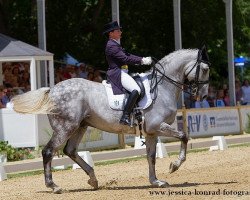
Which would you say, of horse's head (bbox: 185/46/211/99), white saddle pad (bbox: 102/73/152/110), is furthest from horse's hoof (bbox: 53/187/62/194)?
horse's head (bbox: 185/46/211/99)

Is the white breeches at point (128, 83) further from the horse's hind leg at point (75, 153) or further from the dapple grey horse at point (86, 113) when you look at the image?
the horse's hind leg at point (75, 153)

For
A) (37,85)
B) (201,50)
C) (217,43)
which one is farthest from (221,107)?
(201,50)

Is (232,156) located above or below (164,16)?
below

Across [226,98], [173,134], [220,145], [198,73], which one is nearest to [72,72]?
[220,145]

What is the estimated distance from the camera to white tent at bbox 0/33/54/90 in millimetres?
23625

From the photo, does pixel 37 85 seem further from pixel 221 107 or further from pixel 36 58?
pixel 221 107

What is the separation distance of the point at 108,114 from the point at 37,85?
10.6 m

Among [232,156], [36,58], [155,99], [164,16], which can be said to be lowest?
[232,156]

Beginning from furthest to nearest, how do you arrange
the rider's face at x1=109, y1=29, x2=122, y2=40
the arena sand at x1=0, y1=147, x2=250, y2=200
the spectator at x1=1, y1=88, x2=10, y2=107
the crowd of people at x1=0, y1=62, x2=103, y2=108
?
the crowd of people at x1=0, y1=62, x2=103, y2=108
the spectator at x1=1, y1=88, x2=10, y2=107
the rider's face at x1=109, y1=29, x2=122, y2=40
the arena sand at x1=0, y1=147, x2=250, y2=200

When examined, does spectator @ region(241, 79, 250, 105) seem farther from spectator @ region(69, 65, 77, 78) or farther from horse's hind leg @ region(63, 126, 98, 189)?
horse's hind leg @ region(63, 126, 98, 189)

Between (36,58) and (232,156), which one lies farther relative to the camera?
(36,58)

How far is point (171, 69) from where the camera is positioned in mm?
14742

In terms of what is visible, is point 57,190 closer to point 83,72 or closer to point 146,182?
point 146,182

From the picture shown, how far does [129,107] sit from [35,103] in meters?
1.64
